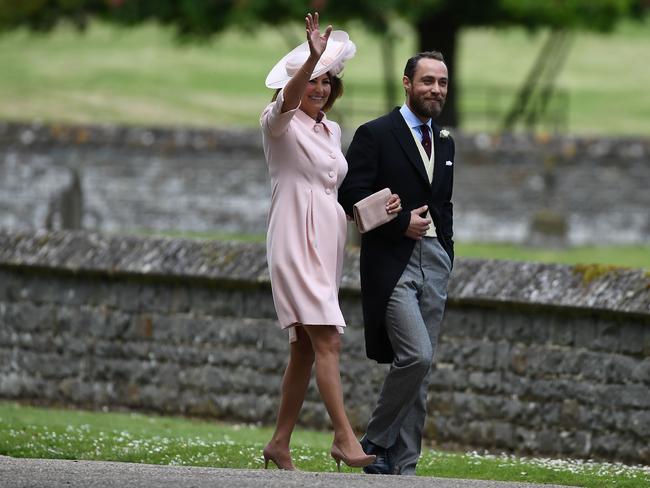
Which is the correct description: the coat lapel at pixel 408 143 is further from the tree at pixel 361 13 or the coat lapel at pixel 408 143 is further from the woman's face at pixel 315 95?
the tree at pixel 361 13

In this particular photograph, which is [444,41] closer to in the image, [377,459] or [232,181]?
[232,181]

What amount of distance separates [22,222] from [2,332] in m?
11.3

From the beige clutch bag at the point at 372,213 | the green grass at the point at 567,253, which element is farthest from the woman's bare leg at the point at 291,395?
the green grass at the point at 567,253

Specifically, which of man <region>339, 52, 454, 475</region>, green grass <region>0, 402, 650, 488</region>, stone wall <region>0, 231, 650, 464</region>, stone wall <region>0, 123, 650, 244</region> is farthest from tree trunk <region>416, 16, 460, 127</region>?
man <region>339, 52, 454, 475</region>

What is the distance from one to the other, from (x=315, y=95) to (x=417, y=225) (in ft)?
2.31

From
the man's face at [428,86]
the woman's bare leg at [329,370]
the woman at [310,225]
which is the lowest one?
the woman's bare leg at [329,370]

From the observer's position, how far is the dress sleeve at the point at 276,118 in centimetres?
682

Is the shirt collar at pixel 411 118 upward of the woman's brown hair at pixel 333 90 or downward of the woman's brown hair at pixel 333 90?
downward

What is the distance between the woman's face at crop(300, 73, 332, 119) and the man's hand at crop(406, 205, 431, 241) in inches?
23.8

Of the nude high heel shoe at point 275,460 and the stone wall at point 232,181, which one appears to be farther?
the stone wall at point 232,181

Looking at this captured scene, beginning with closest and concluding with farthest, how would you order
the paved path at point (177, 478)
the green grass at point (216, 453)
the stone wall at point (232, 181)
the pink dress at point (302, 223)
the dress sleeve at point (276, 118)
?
the paved path at point (177, 478)
the dress sleeve at point (276, 118)
the pink dress at point (302, 223)
the green grass at point (216, 453)
the stone wall at point (232, 181)

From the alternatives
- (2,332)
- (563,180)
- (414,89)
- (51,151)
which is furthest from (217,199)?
(414,89)

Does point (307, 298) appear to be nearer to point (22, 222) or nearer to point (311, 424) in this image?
point (311, 424)

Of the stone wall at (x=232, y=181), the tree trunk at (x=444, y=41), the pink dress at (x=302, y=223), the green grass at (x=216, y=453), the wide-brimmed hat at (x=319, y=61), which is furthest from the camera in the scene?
the tree trunk at (x=444, y=41)
